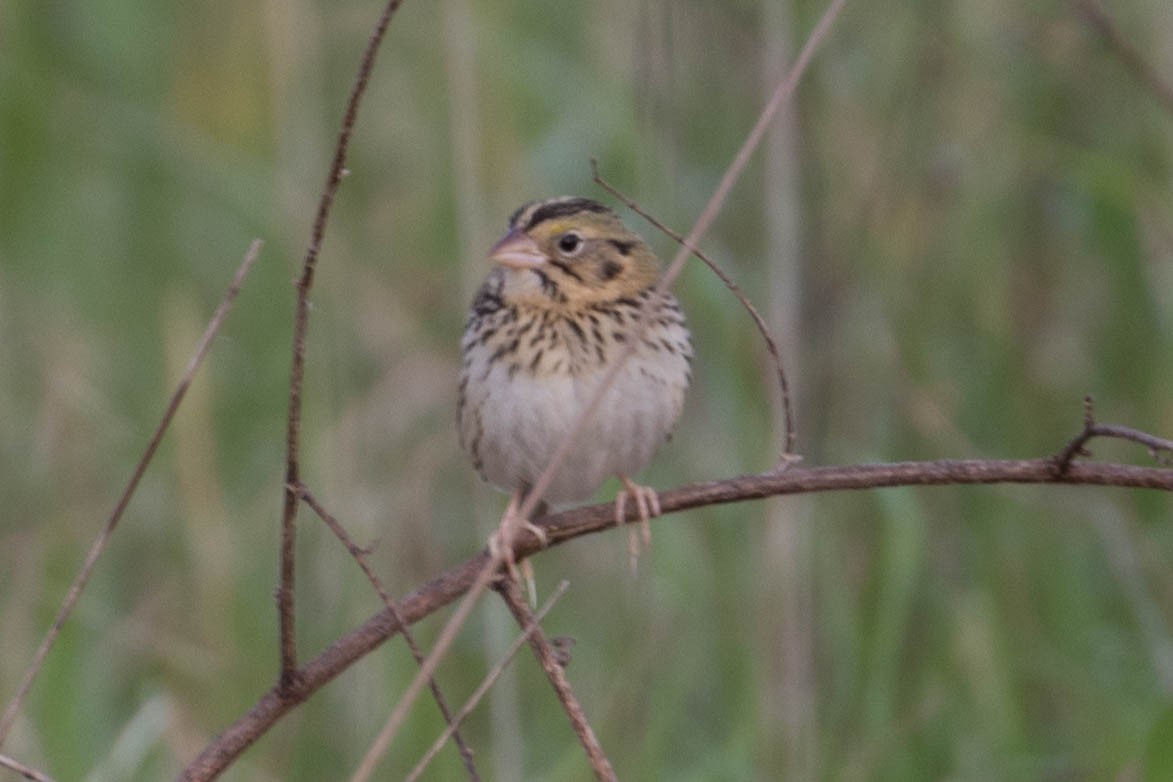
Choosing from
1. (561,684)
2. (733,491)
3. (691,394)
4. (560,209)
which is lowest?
(691,394)

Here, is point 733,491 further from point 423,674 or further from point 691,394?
point 691,394

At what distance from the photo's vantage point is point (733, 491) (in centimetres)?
205

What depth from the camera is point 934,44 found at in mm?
4172

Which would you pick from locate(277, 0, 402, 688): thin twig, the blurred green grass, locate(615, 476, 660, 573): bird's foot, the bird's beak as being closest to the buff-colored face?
the bird's beak

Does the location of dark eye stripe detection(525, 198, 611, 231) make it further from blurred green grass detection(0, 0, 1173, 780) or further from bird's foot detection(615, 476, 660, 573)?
bird's foot detection(615, 476, 660, 573)

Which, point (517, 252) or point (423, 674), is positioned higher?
point (517, 252)

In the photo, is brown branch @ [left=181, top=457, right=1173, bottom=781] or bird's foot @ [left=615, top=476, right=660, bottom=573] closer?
brown branch @ [left=181, top=457, right=1173, bottom=781]

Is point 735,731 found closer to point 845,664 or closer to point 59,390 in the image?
point 845,664

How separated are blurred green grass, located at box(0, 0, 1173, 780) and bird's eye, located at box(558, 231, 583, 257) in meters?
0.17

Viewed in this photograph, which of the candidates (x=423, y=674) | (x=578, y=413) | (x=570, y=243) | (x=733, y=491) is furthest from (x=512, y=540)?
(x=570, y=243)

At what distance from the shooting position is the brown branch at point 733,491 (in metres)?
1.93

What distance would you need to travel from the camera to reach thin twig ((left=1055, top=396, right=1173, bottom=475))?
72.9 inches

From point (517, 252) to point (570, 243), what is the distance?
92 millimetres

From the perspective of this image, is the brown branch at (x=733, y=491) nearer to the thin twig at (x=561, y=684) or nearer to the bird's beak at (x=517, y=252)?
the thin twig at (x=561, y=684)
